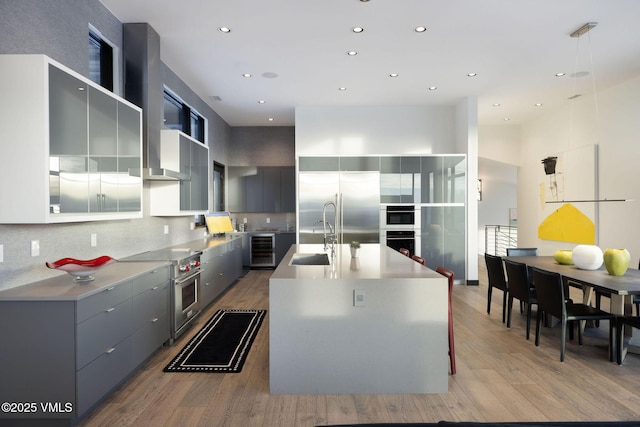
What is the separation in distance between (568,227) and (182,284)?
262 inches


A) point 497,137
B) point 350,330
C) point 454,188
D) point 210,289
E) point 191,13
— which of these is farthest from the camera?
point 497,137

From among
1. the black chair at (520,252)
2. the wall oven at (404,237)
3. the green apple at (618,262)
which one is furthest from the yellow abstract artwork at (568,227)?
the green apple at (618,262)

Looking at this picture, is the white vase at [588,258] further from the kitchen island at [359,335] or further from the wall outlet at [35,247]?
the wall outlet at [35,247]

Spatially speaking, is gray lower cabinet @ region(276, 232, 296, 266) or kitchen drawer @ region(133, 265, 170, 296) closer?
kitchen drawer @ region(133, 265, 170, 296)

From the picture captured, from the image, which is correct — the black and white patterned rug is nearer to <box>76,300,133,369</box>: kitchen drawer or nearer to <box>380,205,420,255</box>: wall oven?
<box>76,300,133,369</box>: kitchen drawer

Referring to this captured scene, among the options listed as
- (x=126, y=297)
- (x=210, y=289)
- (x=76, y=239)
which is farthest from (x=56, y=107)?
(x=210, y=289)

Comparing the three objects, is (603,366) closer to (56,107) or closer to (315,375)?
(315,375)

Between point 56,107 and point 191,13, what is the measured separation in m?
1.81

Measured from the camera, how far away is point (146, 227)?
4.16m

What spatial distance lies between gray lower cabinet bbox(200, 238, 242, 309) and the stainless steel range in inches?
10.8

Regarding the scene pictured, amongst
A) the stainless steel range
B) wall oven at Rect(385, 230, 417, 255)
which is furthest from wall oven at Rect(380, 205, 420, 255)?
the stainless steel range

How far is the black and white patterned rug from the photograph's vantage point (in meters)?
3.13

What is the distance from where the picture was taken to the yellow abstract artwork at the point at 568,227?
20.2 feet

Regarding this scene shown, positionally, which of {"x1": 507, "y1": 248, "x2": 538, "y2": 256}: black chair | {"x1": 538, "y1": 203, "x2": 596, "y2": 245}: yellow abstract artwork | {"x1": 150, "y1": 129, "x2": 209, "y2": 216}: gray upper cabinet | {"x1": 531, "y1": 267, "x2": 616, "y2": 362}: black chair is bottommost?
{"x1": 531, "y1": 267, "x2": 616, "y2": 362}: black chair
